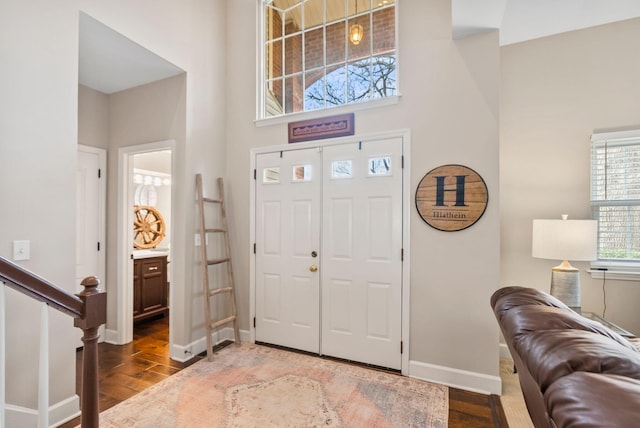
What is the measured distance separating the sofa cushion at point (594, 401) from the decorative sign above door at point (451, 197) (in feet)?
6.25

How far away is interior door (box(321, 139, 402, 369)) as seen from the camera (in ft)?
9.05

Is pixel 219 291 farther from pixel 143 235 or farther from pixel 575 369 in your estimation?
pixel 575 369

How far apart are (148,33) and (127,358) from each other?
3163mm

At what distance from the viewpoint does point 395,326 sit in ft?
9.00

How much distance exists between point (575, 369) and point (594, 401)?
0.21 metres

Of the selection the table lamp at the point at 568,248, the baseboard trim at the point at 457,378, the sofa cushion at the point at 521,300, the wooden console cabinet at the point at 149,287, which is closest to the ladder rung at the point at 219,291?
the wooden console cabinet at the point at 149,287

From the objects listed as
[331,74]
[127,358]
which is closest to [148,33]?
[331,74]

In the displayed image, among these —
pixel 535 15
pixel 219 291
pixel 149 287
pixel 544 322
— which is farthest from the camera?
pixel 149 287

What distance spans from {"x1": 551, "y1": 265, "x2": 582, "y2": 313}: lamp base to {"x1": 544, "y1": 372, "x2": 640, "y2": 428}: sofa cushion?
209 centimetres

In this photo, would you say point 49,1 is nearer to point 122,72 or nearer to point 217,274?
point 122,72

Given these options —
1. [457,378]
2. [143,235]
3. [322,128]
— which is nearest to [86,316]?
[322,128]

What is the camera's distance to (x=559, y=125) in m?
2.82

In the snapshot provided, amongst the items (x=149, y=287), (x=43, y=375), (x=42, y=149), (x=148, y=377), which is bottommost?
(x=148, y=377)

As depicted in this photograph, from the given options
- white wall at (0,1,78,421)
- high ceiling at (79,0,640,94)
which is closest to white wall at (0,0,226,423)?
white wall at (0,1,78,421)
